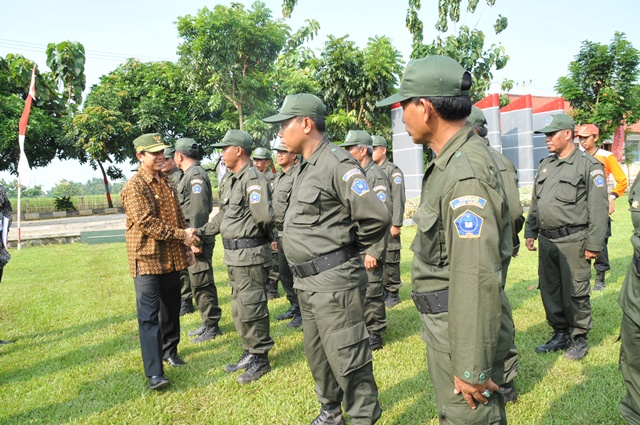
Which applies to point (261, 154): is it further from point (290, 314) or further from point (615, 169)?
point (615, 169)

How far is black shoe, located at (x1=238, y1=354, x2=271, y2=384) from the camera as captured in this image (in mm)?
3891

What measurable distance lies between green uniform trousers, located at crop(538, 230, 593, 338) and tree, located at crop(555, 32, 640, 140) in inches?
696

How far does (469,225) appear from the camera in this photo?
155 centimetres

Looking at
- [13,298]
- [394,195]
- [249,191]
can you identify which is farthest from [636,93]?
[13,298]

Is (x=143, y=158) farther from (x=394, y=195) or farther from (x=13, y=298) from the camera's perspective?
(x=13, y=298)

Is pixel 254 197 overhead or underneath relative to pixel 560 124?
underneath

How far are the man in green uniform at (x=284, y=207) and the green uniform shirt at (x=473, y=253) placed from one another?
3.32m

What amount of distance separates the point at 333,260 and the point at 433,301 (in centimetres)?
101

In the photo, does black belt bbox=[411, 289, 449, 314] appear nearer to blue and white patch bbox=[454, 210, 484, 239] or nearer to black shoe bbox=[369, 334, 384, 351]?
blue and white patch bbox=[454, 210, 484, 239]

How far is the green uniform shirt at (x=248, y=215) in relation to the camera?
396 cm

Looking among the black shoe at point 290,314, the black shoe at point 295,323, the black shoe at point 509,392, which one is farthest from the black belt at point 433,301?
the black shoe at point 290,314

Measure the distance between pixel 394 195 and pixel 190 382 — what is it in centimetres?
366

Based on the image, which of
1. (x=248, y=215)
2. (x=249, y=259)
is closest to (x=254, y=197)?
(x=248, y=215)

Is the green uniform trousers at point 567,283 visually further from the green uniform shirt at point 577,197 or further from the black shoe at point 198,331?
the black shoe at point 198,331
